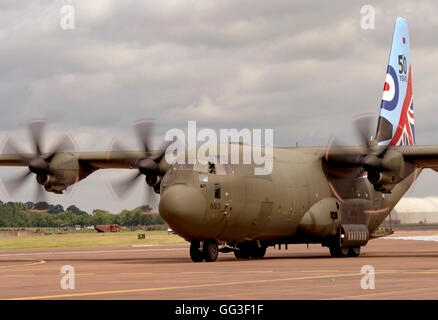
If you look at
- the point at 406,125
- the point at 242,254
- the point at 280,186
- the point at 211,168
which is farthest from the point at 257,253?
the point at 406,125

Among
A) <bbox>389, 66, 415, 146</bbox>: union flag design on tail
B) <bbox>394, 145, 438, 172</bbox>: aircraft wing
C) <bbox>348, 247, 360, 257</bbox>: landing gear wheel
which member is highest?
<bbox>389, 66, 415, 146</bbox>: union flag design on tail

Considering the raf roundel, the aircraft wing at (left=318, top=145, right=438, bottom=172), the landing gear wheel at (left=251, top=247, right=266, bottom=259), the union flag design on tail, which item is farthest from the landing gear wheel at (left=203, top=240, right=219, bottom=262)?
the raf roundel

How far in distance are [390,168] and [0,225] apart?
590 ft

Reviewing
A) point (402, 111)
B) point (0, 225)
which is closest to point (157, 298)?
point (402, 111)

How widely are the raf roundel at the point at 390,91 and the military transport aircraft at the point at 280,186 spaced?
7 centimetres

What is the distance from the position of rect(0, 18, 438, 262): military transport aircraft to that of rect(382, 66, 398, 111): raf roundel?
65 mm

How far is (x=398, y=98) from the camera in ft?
133

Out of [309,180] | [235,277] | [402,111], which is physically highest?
[402,111]

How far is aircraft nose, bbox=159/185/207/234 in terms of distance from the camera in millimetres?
27125

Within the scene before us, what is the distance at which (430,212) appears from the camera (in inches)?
6240

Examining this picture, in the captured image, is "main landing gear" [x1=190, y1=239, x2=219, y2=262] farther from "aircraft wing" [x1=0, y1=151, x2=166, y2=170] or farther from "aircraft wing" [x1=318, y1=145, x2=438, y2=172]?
"aircraft wing" [x1=318, y1=145, x2=438, y2=172]

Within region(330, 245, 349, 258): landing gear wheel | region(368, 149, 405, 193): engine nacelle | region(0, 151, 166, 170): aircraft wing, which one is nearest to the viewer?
region(368, 149, 405, 193): engine nacelle
